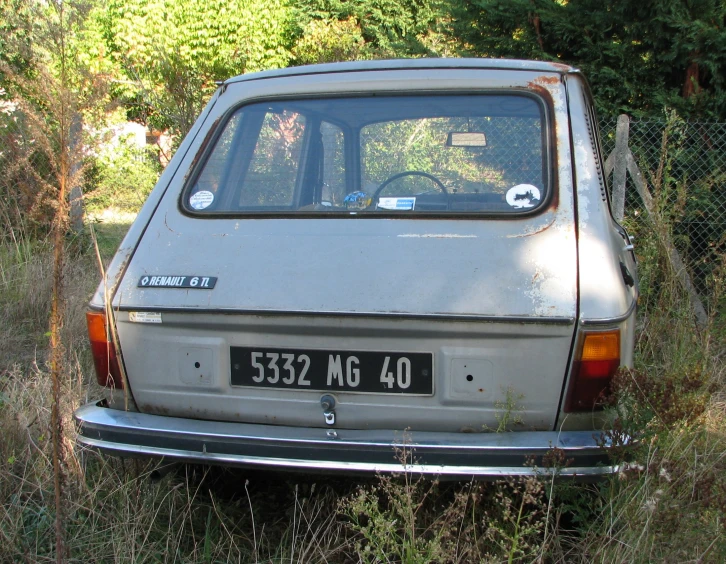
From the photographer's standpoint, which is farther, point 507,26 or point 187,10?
point 187,10

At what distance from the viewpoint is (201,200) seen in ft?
8.88

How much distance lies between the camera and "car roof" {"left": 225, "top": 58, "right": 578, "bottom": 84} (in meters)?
2.64

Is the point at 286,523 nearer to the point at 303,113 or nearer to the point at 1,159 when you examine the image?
the point at 303,113

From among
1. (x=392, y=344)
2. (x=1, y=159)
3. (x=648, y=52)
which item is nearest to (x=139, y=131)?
(x=1, y=159)

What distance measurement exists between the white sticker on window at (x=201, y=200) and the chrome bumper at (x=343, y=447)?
0.82 metres

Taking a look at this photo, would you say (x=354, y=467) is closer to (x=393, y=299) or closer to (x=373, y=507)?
(x=373, y=507)

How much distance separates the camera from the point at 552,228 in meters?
2.34

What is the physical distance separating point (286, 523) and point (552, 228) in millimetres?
1562

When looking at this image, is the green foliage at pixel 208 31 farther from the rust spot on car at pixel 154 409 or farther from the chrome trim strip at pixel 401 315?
the chrome trim strip at pixel 401 315

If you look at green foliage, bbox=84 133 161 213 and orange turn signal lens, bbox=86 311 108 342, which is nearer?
orange turn signal lens, bbox=86 311 108 342

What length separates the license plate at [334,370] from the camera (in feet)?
7.34

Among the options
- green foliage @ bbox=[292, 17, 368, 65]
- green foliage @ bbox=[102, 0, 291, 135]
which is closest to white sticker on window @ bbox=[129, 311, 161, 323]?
green foliage @ bbox=[292, 17, 368, 65]

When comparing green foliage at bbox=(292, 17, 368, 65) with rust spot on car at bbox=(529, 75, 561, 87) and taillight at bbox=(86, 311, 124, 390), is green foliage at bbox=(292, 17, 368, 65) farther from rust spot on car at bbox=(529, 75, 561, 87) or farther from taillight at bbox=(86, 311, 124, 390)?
taillight at bbox=(86, 311, 124, 390)

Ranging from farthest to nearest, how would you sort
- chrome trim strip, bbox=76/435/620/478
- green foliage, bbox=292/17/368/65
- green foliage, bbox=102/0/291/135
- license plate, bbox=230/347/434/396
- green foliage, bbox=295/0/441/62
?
green foliage, bbox=102/0/291/135 < green foliage, bbox=295/0/441/62 < green foliage, bbox=292/17/368/65 < license plate, bbox=230/347/434/396 < chrome trim strip, bbox=76/435/620/478
